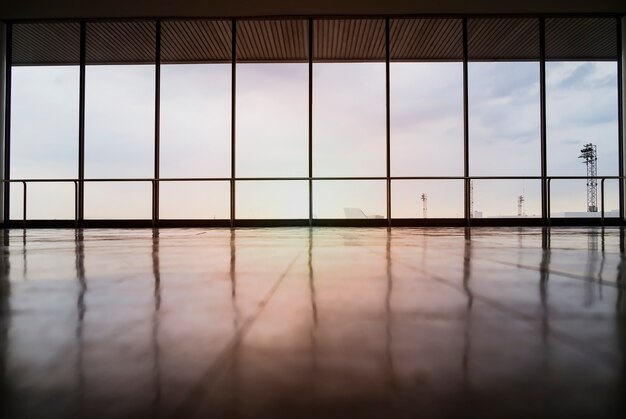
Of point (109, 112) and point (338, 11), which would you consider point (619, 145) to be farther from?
point (109, 112)

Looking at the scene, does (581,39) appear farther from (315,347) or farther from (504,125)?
(315,347)

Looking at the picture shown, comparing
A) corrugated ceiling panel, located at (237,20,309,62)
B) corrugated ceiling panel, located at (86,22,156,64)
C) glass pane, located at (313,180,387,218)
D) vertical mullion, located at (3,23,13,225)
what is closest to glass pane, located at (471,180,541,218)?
glass pane, located at (313,180,387,218)

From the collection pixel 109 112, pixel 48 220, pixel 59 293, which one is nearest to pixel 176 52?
pixel 109 112

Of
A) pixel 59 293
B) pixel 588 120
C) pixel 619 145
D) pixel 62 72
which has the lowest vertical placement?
pixel 59 293

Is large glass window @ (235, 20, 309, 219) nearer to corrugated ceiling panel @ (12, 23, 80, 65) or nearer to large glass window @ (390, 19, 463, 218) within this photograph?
large glass window @ (390, 19, 463, 218)

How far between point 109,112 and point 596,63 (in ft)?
28.7

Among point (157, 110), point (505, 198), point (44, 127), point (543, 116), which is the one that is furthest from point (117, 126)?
point (543, 116)

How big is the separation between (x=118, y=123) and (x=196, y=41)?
1987 mm

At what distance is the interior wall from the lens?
20.0 ft

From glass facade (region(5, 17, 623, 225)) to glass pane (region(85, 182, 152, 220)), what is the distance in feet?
0.07

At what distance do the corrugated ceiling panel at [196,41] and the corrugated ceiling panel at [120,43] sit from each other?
25cm

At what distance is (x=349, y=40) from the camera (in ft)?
22.5

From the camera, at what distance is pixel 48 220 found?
5906mm

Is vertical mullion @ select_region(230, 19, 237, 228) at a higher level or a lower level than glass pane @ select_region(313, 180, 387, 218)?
higher
